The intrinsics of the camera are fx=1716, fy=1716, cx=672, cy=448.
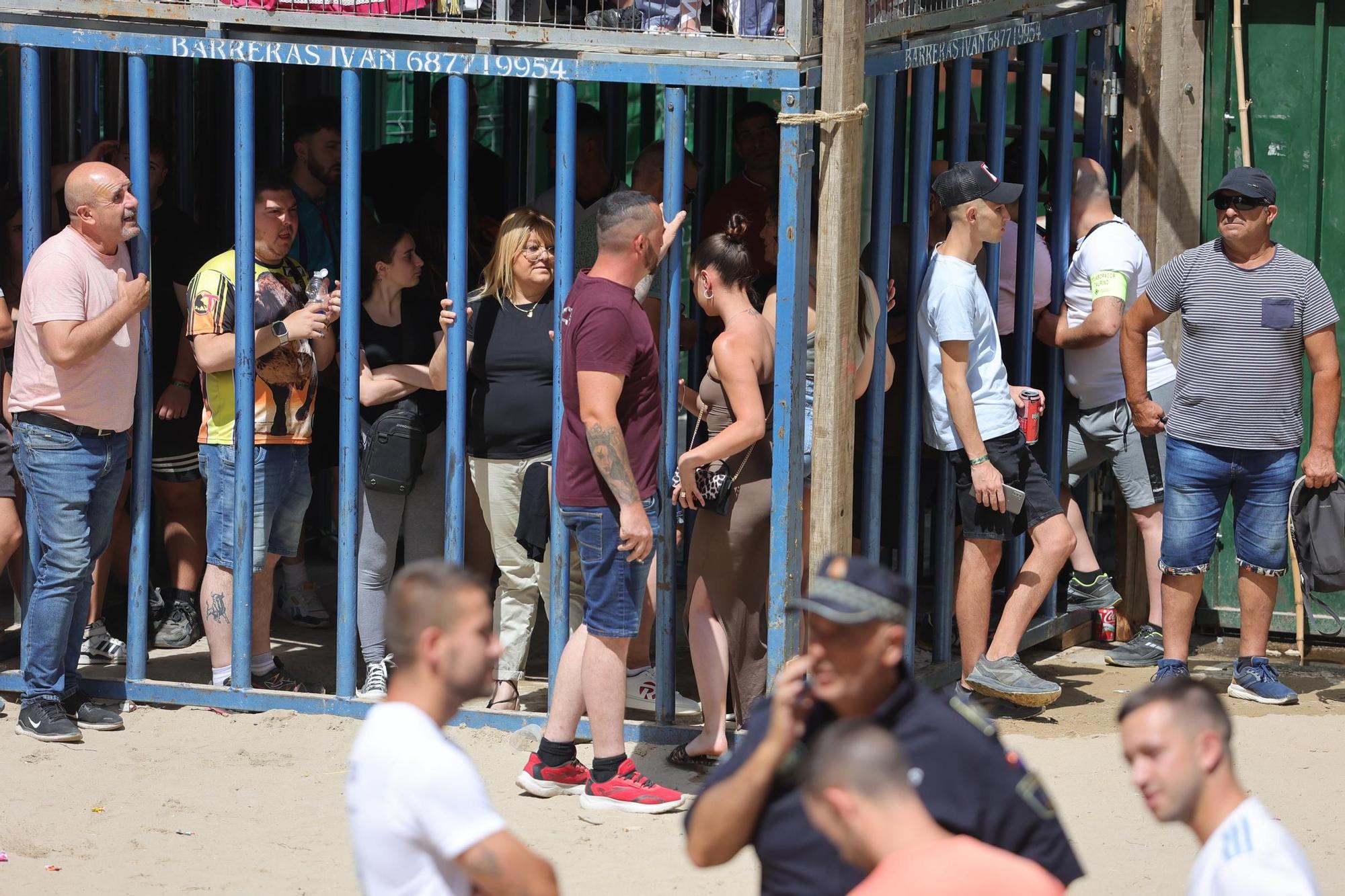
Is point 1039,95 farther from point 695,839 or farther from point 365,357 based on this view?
point 695,839

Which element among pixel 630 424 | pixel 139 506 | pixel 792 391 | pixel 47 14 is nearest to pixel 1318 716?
pixel 792 391

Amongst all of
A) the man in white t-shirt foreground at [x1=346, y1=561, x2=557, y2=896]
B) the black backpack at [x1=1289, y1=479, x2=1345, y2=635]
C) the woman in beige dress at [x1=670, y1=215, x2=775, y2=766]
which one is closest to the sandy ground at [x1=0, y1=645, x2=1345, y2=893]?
the woman in beige dress at [x1=670, y1=215, x2=775, y2=766]

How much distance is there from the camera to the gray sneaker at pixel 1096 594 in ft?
23.1

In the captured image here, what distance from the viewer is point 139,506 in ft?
19.7

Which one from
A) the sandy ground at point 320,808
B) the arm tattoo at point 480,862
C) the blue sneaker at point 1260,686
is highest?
the arm tattoo at point 480,862

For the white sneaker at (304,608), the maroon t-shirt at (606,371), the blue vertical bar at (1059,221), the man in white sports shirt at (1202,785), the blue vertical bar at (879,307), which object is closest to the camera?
the man in white sports shirt at (1202,785)

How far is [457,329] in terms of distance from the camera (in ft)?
18.7

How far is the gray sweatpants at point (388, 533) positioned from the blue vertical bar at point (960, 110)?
2100 mm

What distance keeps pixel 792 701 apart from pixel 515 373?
10.4 ft

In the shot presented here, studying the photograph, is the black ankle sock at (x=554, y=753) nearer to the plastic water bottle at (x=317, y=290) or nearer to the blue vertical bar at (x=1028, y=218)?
the plastic water bottle at (x=317, y=290)

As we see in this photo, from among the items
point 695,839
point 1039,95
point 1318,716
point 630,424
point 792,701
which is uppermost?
point 1039,95

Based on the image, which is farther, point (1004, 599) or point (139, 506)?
point (1004, 599)

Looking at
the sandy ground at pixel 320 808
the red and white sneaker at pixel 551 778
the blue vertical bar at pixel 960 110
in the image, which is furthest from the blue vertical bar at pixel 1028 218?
the red and white sneaker at pixel 551 778

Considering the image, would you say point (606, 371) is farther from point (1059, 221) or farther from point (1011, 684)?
point (1059, 221)
